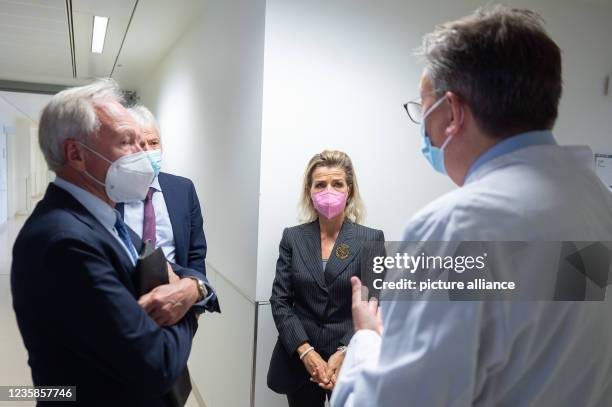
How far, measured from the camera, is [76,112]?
41.9 inches

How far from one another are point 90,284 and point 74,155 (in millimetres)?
363

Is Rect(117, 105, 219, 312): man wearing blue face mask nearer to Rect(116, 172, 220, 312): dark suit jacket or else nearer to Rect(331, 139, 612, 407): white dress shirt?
Rect(116, 172, 220, 312): dark suit jacket

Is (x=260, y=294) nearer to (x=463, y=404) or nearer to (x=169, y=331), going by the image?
(x=169, y=331)

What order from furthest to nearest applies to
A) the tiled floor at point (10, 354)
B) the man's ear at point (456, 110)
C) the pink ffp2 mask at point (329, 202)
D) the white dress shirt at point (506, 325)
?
the tiled floor at point (10, 354), the pink ffp2 mask at point (329, 202), the man's ear at point (456, 110), the white dress shirt at point (506, 325)

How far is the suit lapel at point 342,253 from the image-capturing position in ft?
6.28

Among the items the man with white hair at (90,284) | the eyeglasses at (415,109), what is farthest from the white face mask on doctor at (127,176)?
the eyeglasses at (415,109)

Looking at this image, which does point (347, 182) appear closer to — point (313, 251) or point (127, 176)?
point (313, 251)

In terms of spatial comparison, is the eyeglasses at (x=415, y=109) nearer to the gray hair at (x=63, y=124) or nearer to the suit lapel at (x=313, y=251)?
the gray hair at (x=63, y=124)

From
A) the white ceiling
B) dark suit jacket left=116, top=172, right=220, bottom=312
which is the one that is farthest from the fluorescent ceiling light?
dark suit jacket left=116, top=172, right=220, bottom=312

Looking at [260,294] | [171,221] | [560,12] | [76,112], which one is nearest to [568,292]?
[76,112]

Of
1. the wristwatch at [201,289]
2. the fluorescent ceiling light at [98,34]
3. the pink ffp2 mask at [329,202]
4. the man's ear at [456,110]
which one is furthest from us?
the fluorescent ceiling light at [98,34]

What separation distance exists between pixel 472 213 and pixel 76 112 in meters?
0.95

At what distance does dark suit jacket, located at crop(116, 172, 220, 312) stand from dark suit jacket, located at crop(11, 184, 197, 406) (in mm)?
631

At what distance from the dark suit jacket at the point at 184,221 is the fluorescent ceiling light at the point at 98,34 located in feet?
8.43
